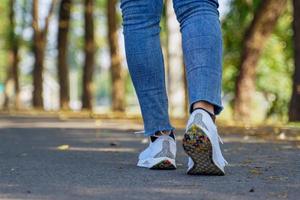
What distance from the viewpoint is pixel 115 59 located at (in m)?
21.8

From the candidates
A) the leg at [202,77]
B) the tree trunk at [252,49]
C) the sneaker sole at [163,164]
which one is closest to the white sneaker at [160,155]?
the sneaker sole at [163,164]

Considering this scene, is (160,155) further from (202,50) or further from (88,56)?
(88,56)

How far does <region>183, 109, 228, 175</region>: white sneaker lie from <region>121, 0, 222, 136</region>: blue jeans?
0.15 metres

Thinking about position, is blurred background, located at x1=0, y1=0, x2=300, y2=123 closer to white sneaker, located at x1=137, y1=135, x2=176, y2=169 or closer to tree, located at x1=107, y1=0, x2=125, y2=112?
tree, located at x1=107, y1=0, x2=125, y2=112

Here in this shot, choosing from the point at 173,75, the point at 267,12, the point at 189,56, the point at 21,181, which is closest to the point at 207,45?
the point at 189,56

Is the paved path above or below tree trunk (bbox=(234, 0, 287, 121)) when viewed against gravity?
below

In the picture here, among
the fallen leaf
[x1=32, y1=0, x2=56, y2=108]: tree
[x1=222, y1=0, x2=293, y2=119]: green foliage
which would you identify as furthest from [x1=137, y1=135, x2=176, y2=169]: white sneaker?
[x1=32, y1=0, x2=56, y2=108]: tree

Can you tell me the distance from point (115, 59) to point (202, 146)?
60.1ft

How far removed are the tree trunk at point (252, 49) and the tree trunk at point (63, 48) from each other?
10.5m

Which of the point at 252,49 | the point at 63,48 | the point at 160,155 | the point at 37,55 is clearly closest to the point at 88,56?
the point at 63,48

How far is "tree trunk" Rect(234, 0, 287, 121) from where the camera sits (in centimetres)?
1741

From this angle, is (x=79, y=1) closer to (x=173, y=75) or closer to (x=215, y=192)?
(x=173, y=75)

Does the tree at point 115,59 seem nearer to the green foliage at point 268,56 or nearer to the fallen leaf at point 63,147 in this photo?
the green foliage at point 268,56

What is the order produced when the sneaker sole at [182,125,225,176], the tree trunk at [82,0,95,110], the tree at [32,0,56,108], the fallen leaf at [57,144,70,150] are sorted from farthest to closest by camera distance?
1. the tree at [32,0,56,108]
2. the tree trunk at [82,0,95,110]
3. the fallen leaf at [57,144,70,150]
4. the sneaker sole at [182,125,225,176]
